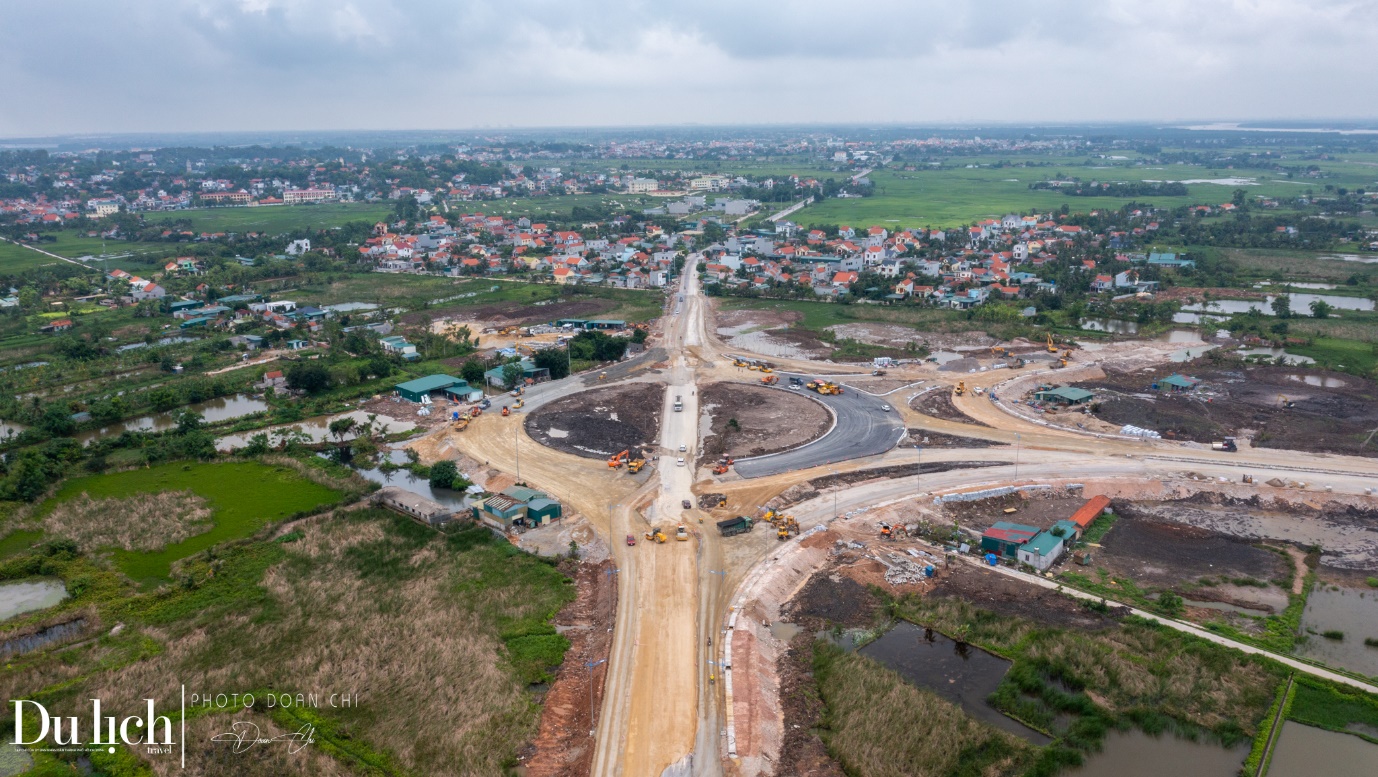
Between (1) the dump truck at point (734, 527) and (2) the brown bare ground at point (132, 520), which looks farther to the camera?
(1) the dump truck at point (734, 527)

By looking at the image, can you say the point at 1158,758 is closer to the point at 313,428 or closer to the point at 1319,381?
the point at 1319,381

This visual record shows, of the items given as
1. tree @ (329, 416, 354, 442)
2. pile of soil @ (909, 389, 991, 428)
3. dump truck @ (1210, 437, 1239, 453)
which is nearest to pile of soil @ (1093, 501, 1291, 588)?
dump truck @ (1210, 437, 1239, 453)

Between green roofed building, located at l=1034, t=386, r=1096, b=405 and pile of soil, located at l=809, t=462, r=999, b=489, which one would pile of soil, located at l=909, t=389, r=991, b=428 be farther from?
pile of soil, located at l=809, t=462, r=999, b=489

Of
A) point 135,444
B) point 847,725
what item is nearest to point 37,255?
point 135,444

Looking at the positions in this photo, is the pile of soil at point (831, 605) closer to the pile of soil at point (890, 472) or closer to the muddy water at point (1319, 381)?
the pile of soil at point (890, 472)

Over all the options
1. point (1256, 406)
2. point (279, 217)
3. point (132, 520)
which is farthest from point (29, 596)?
point (279, 217)

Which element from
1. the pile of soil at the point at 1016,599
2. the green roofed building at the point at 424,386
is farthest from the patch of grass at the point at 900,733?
the green roofed building at the point at 424,386
